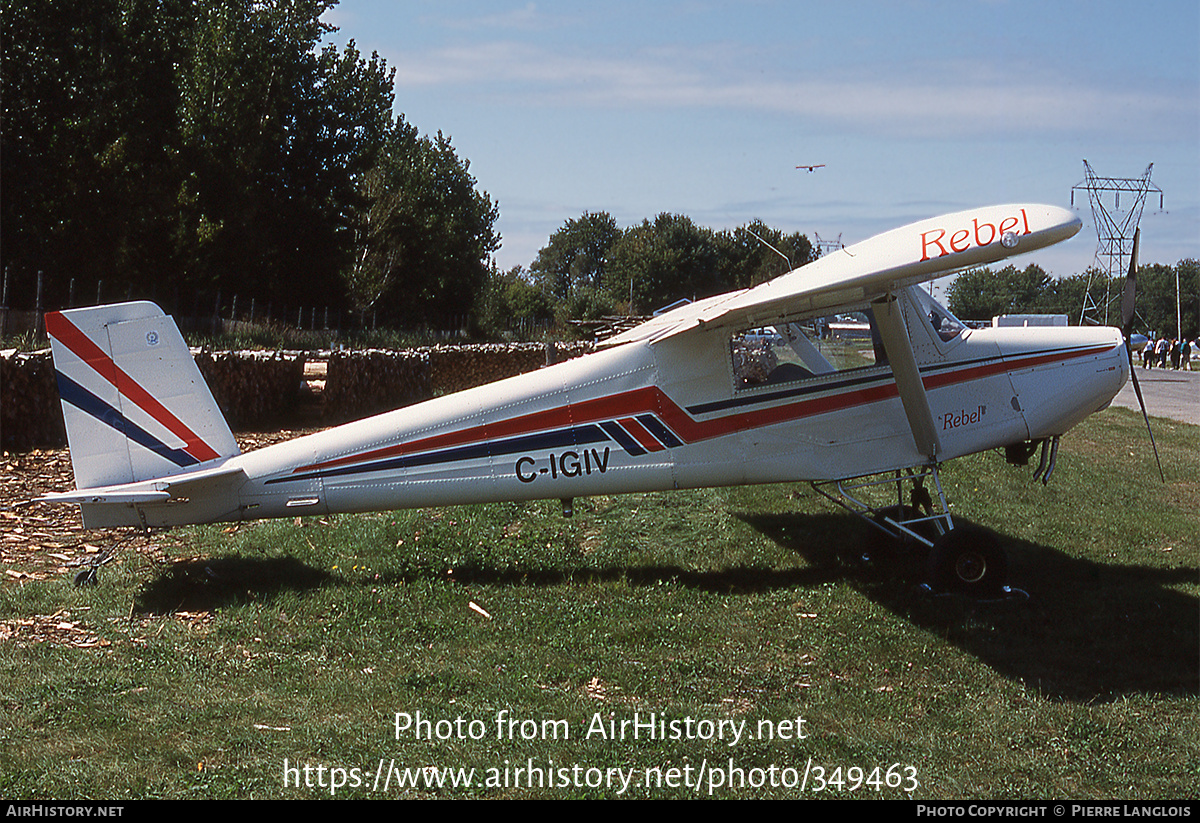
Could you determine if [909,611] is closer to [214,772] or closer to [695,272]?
[214,772]

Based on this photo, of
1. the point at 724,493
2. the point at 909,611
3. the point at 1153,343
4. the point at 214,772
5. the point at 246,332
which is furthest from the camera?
the point at 1153,343

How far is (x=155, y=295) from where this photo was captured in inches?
1146

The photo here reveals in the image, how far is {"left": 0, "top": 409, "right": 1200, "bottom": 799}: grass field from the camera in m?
4.32

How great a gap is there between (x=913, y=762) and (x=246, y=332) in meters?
26.1

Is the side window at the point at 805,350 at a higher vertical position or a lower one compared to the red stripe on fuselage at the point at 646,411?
higher

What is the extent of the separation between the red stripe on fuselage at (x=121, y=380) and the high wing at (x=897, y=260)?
11.2 feet

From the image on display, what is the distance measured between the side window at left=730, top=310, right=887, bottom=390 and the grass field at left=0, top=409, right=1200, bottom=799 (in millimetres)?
1647

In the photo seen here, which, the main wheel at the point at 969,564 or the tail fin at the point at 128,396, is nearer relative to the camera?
the tail fin at the point at 128,396

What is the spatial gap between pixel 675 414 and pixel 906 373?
1.77 meters

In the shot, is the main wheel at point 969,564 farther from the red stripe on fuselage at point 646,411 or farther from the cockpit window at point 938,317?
the cockpit window at point 938,317

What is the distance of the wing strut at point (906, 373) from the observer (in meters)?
6.86

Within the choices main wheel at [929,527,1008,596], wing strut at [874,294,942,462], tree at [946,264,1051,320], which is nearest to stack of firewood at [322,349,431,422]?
wing strut at [874,294,942,462]

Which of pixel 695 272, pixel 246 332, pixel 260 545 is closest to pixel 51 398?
pixel 260 545

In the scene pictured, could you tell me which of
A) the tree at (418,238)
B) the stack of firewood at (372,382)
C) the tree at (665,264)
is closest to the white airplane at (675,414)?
the stack of firewood at (372,382)
